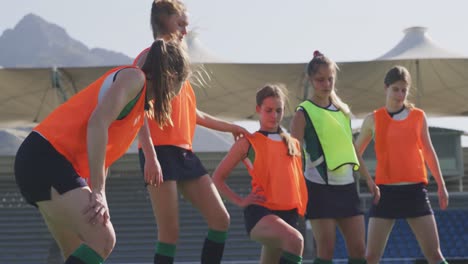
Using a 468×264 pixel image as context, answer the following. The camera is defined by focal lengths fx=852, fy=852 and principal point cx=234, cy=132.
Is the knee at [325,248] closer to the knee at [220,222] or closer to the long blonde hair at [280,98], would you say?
the long blonde hair at [280,98]

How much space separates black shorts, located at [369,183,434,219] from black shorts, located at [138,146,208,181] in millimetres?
1768

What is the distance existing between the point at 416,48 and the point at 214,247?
52.8ft

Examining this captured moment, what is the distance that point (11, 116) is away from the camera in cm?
1995

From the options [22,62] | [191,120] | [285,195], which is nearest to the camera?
[191,120]

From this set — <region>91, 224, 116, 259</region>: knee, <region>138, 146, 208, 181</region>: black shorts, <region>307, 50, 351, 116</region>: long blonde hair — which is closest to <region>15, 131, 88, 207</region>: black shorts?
<region>91, 224, 116, 259</region>: knee

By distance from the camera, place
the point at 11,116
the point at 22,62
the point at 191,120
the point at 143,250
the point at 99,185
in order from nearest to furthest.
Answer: the point at 99,185 → the point at 191,120 → the point at 143,250 → the point at 11,116 → the point at 22,62

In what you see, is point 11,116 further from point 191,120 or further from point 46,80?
point 191,120

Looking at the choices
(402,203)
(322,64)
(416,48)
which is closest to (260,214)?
(322,64)

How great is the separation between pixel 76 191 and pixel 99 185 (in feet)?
0.36

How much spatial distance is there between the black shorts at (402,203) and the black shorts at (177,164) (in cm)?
177

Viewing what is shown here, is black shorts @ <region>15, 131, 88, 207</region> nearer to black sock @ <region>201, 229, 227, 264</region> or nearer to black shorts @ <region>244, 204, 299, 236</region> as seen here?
black sock @ <region>201, 229, 227, 264</region>

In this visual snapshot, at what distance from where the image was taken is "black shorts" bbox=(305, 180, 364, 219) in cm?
535

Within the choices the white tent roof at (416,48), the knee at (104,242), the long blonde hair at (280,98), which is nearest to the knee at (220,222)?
the long blonde hair at (280,98)

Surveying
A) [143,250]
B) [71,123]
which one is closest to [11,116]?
[143,250]
